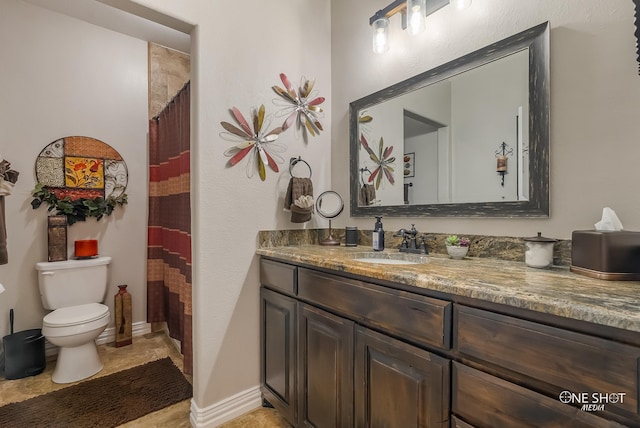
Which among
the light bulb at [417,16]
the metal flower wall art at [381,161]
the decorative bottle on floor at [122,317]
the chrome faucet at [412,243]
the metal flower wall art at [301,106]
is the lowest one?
the decorative bottle on floor at [122,317]

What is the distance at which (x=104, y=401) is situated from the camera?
5.71ft

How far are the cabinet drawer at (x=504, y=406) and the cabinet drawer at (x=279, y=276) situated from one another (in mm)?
828

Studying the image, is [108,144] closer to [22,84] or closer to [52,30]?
[22,84]

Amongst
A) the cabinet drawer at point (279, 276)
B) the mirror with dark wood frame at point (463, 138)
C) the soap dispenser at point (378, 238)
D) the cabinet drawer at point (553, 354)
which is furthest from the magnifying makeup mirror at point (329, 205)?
the cabinet drawer at point (553, 354)

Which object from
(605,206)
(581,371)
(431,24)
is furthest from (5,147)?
(605,206)

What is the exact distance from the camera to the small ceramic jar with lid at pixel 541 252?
1.06m

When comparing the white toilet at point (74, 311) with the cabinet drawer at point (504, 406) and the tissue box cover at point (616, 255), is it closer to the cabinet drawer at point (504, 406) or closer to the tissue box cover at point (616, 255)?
the cabinet drawer at point (504, 406)

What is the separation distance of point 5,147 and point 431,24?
299cm

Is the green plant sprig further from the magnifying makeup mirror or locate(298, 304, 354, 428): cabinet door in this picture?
locate(298, 304, 354, 428): cabinet door

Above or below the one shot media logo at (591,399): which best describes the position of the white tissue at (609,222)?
above

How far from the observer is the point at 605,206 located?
3.40 ft

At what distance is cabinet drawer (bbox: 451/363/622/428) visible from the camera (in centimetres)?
63

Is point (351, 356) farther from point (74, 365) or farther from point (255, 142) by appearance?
point (74, 365)

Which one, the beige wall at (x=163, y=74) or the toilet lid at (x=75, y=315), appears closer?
the toilet lid at (x=75, y=315)
